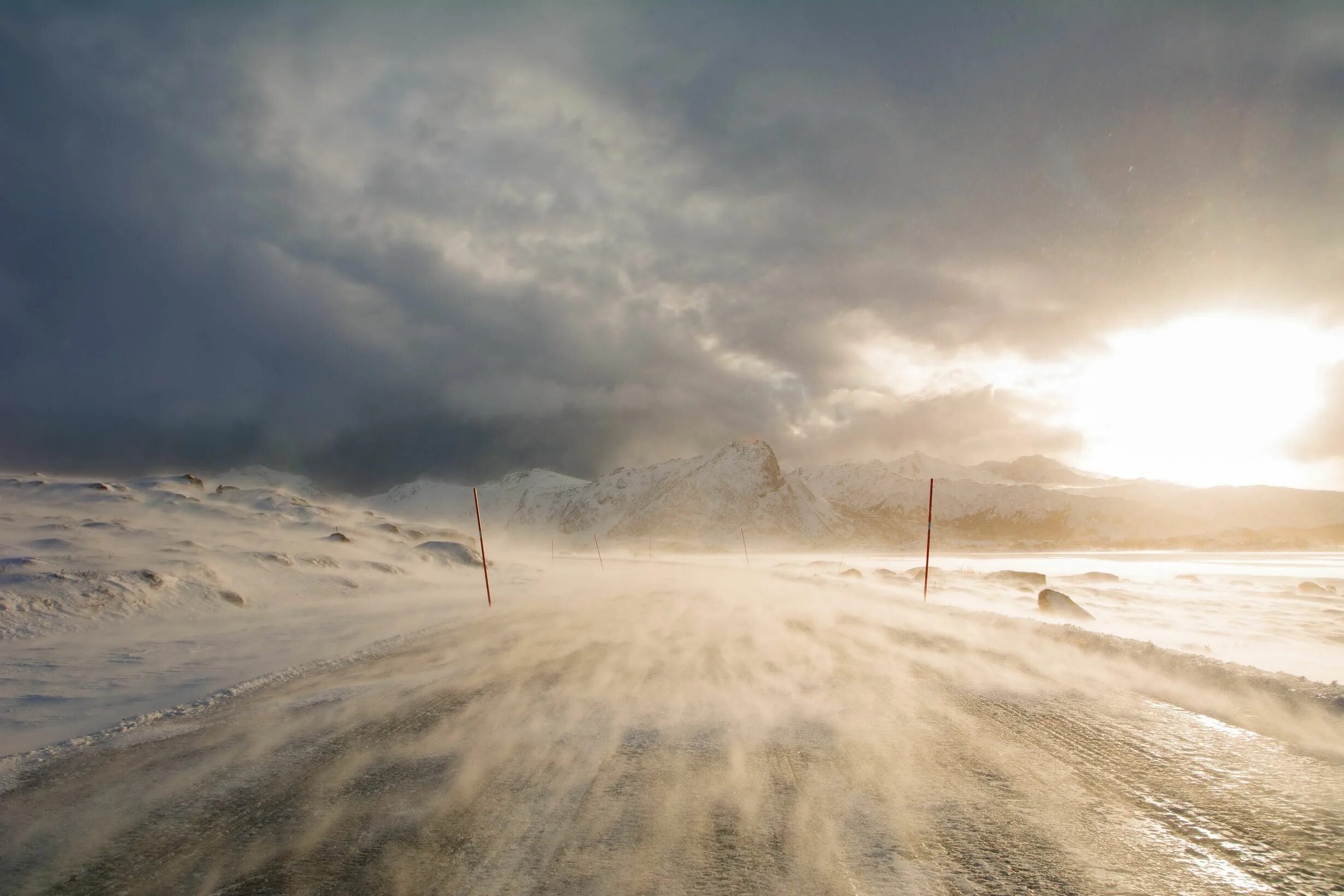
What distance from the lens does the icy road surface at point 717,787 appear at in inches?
166

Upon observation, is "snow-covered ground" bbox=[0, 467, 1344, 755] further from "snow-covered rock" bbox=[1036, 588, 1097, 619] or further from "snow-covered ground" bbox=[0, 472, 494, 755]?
"snow-covered rock" bbox=[1036, 588, 1097, 619]

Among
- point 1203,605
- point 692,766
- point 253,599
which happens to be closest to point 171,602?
point 253,599

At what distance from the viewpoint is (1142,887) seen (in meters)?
3.96

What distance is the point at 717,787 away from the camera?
18.4 feet

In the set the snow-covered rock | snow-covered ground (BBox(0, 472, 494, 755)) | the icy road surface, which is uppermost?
the icy road surface

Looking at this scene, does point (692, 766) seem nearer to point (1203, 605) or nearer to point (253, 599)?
point (253, 599)

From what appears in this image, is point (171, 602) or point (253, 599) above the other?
point (171, 602)

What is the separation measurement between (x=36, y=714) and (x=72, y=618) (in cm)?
1024

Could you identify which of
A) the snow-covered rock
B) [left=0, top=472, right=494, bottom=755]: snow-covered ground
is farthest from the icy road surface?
the snow-covered rock

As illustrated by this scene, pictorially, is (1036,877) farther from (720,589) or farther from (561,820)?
(720,589)

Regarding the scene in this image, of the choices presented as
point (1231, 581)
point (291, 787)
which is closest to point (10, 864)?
point (291, 787)

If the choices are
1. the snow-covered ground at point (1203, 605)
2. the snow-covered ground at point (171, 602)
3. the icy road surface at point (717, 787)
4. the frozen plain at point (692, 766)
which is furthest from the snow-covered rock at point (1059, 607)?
the snow-covered ground at point (171, 602)

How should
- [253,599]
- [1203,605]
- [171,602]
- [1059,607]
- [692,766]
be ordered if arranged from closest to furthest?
[692,766] → [171,602] → [1059,607] → [253,599] → [1203,605]

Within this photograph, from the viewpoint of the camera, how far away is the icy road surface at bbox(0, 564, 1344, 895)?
166 inches
